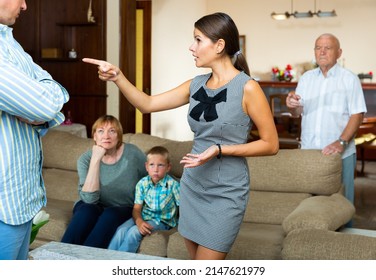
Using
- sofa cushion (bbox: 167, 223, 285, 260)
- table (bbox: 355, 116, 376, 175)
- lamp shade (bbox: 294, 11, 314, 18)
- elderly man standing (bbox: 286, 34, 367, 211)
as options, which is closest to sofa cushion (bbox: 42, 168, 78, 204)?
A: sofa cushion (bbox: 167, 223, 285, 260)

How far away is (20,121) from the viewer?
52.7 inches

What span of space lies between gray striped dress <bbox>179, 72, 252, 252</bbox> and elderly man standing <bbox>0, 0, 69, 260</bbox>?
0.61m

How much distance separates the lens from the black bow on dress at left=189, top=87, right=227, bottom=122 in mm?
1860

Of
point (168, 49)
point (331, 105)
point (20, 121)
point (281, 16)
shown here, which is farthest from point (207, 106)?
point (281, 16)

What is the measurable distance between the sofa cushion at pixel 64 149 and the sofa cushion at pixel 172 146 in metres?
0.34

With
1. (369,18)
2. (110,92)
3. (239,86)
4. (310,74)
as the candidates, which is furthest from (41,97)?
(369,18)

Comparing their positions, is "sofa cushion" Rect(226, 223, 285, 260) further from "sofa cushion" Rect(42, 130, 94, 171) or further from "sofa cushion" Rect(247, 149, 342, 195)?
"sofa cushion" Rect(42, 130, 94, 171)

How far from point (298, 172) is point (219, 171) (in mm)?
1638

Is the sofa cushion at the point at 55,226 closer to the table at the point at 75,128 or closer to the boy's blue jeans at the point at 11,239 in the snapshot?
the boy's blue jeans at the point at 11,239

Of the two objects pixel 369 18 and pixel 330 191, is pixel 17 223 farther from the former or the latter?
pixel 369 18

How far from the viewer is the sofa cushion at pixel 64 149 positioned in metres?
4.11

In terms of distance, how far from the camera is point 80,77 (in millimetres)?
6301

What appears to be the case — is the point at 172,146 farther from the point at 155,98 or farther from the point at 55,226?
→ the point at 155,98

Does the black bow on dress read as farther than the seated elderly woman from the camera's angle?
No
